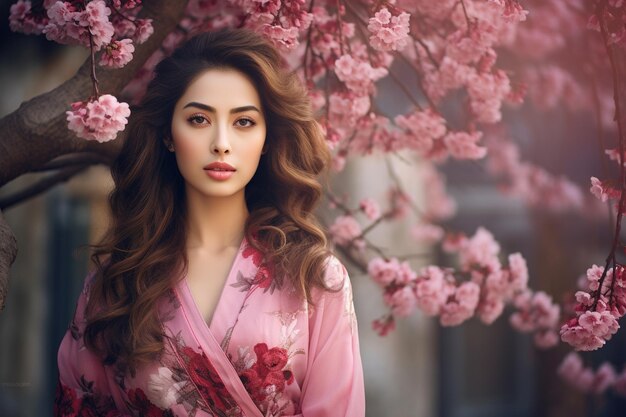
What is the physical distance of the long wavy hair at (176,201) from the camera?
7.97ft

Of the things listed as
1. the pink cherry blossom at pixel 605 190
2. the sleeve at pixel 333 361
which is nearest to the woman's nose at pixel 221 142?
the sleeve at pixel 333 361

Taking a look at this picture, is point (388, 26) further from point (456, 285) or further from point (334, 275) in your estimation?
point (456, 285)

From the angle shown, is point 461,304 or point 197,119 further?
point 461,304

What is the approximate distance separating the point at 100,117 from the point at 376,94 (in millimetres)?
1364

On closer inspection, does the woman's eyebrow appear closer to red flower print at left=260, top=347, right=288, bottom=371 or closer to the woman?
the woman

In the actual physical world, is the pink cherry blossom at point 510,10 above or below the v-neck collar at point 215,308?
above

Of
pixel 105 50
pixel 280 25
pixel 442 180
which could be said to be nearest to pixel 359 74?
pixel 280 25

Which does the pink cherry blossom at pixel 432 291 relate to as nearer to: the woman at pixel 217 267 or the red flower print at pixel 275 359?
the woman at pixel 217 267

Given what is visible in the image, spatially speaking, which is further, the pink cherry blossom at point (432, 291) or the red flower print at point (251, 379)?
the pink cherry blossom at point (432, 291)

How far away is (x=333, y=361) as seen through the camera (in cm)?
237

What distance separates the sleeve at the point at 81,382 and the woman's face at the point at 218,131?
Result: 1.71ft

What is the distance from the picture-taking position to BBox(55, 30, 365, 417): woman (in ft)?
7.73

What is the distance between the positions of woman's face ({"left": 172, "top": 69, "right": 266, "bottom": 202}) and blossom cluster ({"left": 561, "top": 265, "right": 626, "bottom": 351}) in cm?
102

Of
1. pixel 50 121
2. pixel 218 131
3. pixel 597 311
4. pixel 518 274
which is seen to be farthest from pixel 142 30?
pixel 518 274
